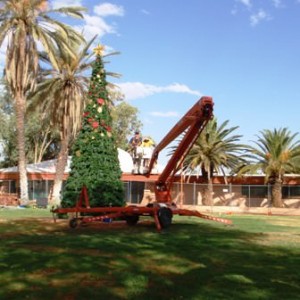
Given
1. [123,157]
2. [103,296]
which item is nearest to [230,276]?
[103,296]

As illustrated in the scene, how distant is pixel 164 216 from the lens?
1536 cm

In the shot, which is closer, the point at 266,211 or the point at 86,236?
the point at 86,236

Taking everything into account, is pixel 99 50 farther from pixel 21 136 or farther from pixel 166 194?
pixel 21 136

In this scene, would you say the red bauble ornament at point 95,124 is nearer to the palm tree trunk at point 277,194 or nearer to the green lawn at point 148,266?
the green lawn at point 148,266

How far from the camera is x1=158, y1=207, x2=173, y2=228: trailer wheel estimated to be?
1530cm

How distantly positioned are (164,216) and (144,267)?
274 inches

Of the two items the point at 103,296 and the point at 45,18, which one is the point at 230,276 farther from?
the point at 45,18

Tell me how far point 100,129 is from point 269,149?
1828cm

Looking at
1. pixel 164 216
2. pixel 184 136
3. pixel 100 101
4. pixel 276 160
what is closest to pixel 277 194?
pixel 276 160

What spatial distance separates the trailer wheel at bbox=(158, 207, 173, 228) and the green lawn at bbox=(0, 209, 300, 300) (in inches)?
67.5

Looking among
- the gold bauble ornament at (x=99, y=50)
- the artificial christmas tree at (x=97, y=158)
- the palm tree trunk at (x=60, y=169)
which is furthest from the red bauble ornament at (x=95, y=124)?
the palm tree trunk at (x=60, y=169)

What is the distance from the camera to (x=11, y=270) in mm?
7965

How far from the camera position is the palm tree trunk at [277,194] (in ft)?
110

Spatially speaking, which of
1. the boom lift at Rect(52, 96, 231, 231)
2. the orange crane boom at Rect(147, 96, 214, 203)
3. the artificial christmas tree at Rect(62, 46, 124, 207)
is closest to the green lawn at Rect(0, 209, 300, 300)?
the boom lift at Rect(52, 96, 231, 231)
